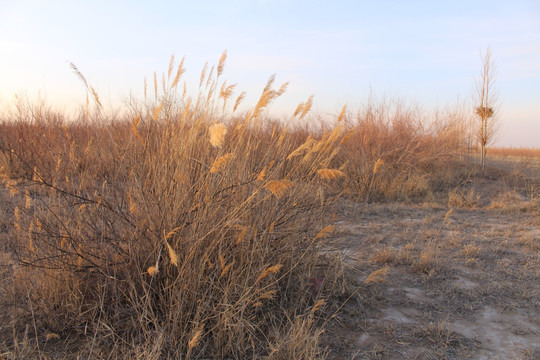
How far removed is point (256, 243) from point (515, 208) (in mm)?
5617

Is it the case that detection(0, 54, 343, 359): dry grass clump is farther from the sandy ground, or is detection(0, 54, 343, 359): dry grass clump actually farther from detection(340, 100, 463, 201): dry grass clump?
detection(340, 100, 463, 201): dry grass clump

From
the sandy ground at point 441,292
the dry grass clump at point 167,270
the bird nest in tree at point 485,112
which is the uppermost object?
the bird nest in tree at point 485,112

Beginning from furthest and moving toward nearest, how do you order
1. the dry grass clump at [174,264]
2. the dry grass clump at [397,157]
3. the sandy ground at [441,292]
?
1. the dry grass clump at [397,157]
2. the sandy ground at [441,292]
3. the dry grass clump at [174,264]

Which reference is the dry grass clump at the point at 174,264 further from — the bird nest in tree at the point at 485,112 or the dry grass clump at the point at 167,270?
the bird nest in tree at the point at 485,112

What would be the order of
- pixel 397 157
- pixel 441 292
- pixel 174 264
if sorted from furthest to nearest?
pixel 397 157 < pixel 441 292 < pixel 174 264

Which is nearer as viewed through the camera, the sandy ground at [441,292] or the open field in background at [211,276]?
the open field in background at [211,276]

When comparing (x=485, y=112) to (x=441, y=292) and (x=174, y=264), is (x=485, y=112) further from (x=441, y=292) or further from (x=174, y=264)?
(x=174, y=264)

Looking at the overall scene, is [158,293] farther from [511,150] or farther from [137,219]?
[511,150]

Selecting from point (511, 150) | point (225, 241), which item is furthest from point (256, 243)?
point (511, 150)

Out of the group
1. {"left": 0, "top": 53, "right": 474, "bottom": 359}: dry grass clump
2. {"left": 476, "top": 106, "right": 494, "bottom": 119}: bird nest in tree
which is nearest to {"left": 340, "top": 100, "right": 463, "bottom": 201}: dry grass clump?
{"left": 476, "top": 106, "right": 494, "bottom": 119}: bird nest in tree

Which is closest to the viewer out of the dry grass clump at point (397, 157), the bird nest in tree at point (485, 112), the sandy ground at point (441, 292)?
the sandy ground at point (441, 292)

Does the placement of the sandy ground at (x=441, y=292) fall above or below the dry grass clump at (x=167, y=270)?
below

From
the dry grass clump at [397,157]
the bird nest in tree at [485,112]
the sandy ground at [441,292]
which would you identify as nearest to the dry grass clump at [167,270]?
the sandy ground at [441,292]

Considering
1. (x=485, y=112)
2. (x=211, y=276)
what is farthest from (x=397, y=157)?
(x=211, y=276)
